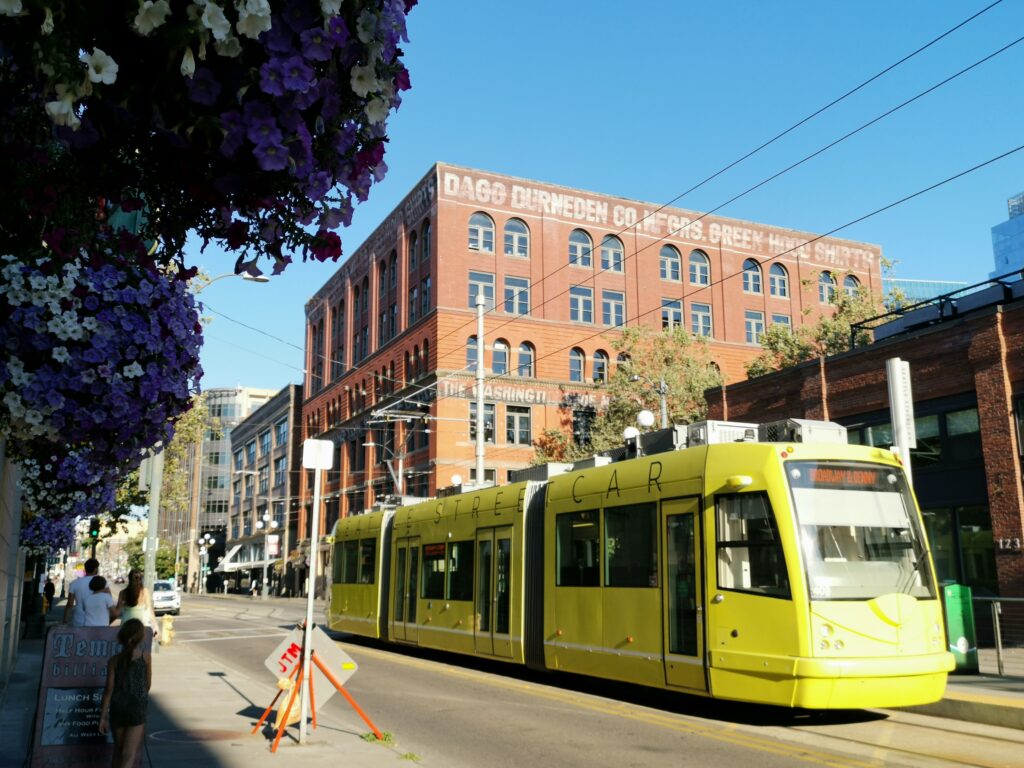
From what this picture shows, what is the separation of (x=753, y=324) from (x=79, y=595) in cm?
5269

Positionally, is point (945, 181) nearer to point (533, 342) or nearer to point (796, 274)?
point (533, 342)

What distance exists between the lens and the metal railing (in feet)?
50.7

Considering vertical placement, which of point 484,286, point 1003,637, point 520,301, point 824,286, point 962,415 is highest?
point 824,286

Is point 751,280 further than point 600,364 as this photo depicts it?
Yes

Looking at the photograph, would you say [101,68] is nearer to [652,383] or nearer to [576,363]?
[652,383]

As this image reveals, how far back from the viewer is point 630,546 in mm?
12992

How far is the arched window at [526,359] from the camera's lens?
53000mm

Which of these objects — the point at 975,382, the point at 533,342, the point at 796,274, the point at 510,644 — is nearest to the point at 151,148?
the point at 510,644

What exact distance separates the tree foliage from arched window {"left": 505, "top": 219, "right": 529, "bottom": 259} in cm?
1086

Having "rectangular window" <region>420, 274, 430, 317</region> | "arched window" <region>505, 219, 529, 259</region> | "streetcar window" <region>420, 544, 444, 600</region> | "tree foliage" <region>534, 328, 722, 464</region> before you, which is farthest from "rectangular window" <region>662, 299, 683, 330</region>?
"streetcar window" <region>420, 544, 444, 600</region>

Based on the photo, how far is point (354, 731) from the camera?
10.5m

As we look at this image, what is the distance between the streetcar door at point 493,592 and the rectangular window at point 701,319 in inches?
1706

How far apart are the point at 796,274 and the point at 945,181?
51285 mm

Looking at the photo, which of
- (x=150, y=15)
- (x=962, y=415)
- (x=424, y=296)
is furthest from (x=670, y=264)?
(x=150, y=15)
